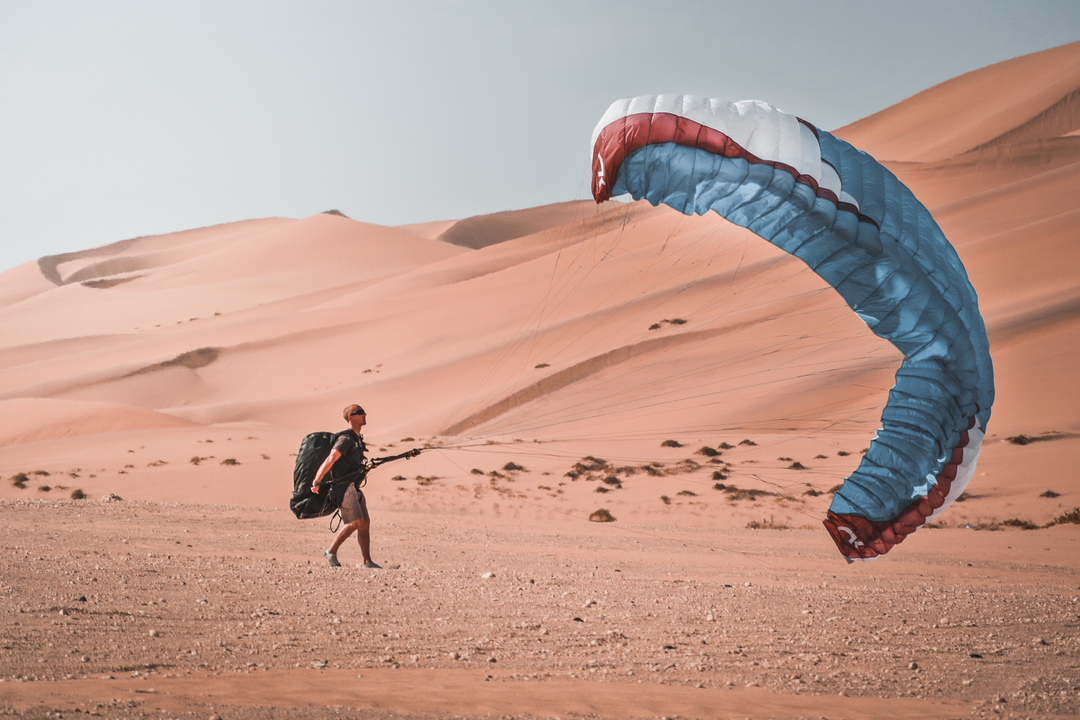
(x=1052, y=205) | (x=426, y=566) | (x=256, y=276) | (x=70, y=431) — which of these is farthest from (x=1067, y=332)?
(x=256, y=276)

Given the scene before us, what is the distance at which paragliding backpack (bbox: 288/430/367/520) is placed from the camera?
7.39 metres

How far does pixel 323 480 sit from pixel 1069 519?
12.0 meters

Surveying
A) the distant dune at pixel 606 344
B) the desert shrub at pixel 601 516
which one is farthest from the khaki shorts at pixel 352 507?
the desert shrub at pixel 601 516

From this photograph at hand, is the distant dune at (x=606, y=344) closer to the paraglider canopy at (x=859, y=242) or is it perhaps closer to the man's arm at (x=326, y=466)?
the paraglider canopy at (x=859, y=242)

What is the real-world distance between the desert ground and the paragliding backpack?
2.20ft

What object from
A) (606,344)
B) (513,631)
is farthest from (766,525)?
(606,344)

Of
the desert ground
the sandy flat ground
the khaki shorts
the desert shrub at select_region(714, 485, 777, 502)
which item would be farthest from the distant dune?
the sandy flat ground

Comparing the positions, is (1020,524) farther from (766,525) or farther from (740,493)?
(740,493)

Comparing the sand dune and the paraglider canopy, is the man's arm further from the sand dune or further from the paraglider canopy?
the sand dune

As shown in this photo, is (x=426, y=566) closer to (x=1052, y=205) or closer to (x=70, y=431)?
(x=70, y=431)

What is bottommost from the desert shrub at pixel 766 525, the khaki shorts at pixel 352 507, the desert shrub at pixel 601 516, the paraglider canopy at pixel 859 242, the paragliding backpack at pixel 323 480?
the desert shrub at pixel 766 525

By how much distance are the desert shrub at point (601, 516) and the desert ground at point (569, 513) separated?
1.01 feet

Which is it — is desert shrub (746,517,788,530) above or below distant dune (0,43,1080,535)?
below

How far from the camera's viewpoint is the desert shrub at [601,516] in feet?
46.1
